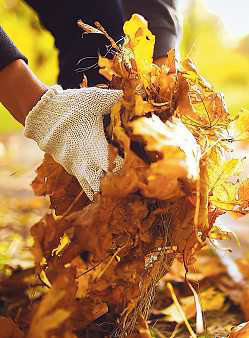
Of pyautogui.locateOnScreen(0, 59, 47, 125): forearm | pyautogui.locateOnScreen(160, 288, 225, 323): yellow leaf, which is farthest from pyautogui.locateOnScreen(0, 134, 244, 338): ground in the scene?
pyautogui.locateOnScreen(0, 59, 47, 125): forearm

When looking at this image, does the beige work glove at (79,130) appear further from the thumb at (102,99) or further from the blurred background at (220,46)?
the blurred background at (220,46)

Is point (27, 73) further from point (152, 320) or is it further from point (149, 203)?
point (152, 320)

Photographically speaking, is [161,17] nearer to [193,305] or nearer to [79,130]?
[79,130]

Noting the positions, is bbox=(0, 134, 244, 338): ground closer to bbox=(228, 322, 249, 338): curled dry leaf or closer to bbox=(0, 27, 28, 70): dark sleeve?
bbox=(228, 322, 249, 338): curled dry leaf

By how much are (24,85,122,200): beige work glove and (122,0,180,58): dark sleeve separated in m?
0.34

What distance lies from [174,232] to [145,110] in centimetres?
17

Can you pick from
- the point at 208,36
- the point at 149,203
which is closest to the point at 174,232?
the point at 149,203

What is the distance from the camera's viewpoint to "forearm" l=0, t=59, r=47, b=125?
2.64 feet

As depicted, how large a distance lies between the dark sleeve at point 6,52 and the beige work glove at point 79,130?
0.08 metres

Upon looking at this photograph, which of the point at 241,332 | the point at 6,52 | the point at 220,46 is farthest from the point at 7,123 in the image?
the point at 241,332

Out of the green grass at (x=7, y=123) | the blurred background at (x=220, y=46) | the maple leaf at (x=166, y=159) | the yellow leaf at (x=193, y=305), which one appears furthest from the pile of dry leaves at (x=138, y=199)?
the blurred background at (x=220, y=46)

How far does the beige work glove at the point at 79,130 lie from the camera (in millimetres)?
750

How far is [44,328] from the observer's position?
0.64 meters

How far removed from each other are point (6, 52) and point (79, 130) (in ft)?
0.56
